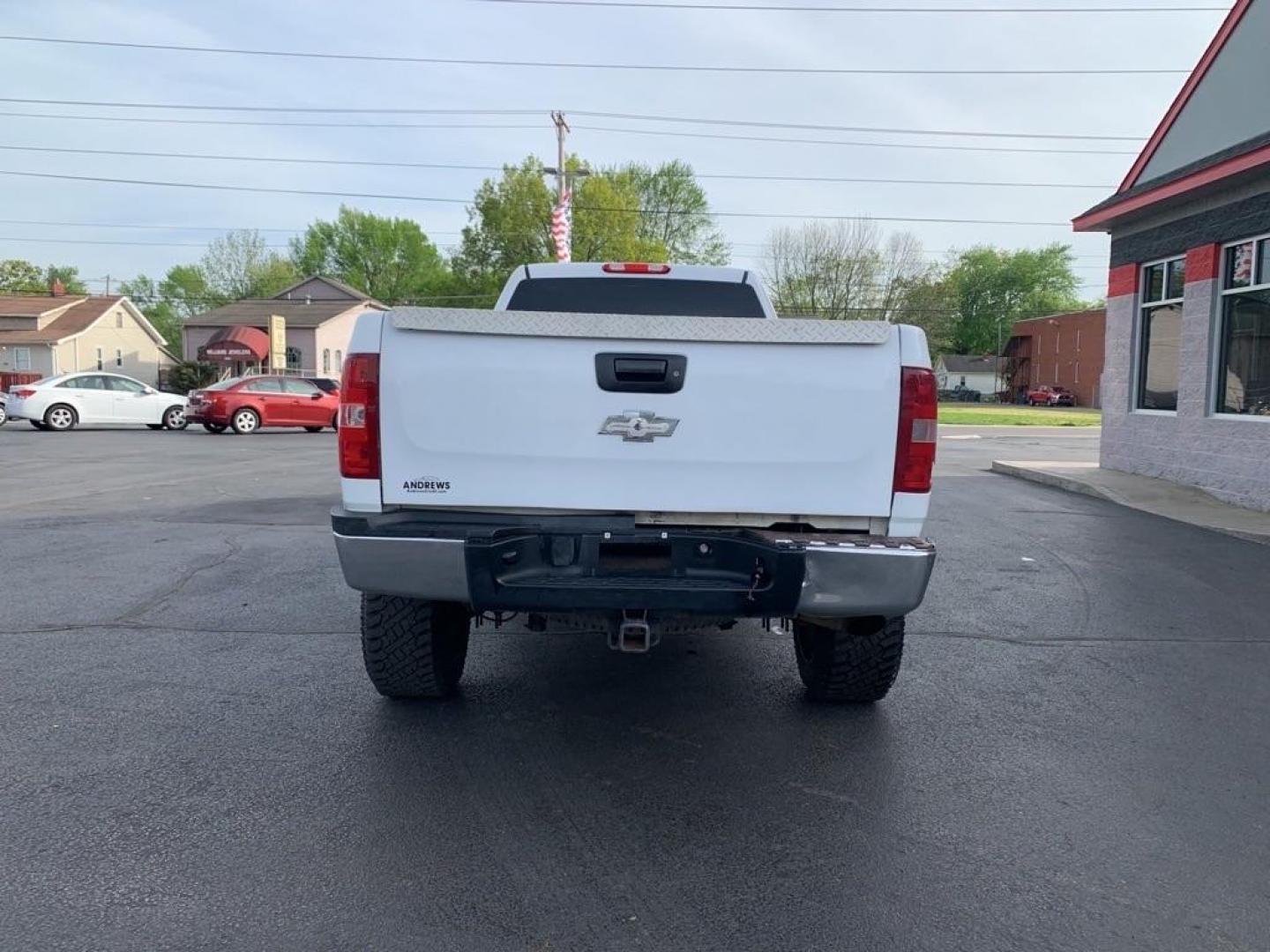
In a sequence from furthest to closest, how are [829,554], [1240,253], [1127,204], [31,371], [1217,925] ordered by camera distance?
1. [31,371]
2. [1127,204]
3. [1240,253]
4. [829,554]
5. [1217,925]

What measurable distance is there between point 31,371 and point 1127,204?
5166 centimetres

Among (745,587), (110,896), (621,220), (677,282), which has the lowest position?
(110,896)

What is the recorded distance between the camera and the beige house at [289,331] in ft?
152

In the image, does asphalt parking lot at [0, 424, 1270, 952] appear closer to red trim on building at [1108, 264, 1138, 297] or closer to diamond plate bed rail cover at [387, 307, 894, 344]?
diamond plate bed rail cover at [387, 307, 894, 344]

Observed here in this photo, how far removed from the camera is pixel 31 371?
49.3 metres

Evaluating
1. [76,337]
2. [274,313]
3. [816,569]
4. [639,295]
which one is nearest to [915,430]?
[816,569]

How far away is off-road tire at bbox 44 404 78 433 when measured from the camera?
953 inches

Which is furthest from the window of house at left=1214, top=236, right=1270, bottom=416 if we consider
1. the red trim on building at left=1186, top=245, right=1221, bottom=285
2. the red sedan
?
the red sedan

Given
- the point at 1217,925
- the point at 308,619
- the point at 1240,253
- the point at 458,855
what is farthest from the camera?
the point at 1240,253

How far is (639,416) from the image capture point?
11.9 feet

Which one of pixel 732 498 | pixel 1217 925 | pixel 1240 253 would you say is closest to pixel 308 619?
pixel 732 498

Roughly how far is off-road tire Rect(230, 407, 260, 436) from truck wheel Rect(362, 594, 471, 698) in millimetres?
21518

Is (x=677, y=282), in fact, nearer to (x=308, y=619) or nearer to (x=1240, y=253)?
(x=308, y=619)

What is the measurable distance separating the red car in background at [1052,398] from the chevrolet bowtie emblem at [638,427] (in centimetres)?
7495
